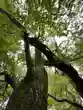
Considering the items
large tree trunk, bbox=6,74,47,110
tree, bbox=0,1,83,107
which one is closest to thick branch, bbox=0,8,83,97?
tree, bbox=0,1,83,107

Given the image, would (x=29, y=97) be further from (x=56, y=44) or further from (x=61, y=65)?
(x=56, y=44)

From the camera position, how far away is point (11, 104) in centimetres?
96

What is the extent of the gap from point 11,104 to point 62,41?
585 mm

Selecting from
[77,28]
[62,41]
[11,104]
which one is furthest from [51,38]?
[11,104]

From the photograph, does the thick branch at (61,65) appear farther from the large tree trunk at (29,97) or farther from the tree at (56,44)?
the large tree trunk at (29,97)

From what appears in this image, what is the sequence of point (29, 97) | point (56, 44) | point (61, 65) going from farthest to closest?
point (56, 44) < point (61, 65) < point (29, 97)

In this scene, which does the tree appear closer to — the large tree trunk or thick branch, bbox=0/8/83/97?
thick branch, bbox=0/8/83/97

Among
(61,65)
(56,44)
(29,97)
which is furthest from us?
(56,44)

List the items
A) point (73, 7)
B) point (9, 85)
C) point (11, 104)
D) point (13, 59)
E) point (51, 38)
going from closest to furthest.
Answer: point (11, 104)
point (9, 85)
point (13, 59)
point (51, 38)
point (73, 7)

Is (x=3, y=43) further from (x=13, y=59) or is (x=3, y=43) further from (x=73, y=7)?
(x=73, y=7)

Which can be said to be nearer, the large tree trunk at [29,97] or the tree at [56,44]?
the large tree trunk at [29,97]

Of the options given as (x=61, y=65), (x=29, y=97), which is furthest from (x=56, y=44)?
(x=29, y=97)

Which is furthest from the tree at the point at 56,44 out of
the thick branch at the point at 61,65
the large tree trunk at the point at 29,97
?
the large tree trunk at the point at 29,97

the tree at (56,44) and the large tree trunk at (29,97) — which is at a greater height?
the tree at (56,44)
